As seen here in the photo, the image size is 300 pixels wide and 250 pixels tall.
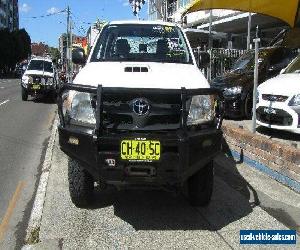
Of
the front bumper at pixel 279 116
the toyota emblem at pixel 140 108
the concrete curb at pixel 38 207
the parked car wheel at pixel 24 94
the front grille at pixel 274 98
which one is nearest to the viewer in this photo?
the toyota emblem at pixel 140 108

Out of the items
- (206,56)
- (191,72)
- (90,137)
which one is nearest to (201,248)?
(90,137)

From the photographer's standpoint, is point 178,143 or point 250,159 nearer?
point 178,143

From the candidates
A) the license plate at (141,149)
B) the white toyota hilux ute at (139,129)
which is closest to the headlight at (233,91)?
the white toyota hilux ute at (139,129)

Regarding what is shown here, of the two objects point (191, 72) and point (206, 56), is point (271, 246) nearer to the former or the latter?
point (191, 72)

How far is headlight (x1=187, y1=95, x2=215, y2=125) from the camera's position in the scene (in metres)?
4.87

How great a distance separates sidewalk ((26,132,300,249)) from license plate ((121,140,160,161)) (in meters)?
0.79

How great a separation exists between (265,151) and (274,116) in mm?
1726

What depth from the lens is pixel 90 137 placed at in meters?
4.64

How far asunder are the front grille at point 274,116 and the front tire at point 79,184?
415 centimetres

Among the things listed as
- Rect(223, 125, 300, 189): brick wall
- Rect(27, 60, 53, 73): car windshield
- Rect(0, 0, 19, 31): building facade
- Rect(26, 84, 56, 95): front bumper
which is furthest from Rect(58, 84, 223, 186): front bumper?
Rect(0, 0, 19, 31): building facade

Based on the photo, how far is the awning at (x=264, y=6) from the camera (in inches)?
477

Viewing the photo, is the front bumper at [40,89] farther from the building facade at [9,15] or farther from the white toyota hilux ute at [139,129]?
the building facade at [9,15]

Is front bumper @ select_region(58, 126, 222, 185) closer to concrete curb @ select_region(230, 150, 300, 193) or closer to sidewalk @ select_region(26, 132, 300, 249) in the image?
sidewalk @ select_region(26, 132, 300, 249)

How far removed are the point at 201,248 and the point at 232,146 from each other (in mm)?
3762
